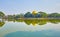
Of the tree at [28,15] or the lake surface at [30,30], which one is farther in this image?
the tree at [28,15]

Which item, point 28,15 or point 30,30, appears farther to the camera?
point 28,15

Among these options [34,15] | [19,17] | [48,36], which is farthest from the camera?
[19,17]

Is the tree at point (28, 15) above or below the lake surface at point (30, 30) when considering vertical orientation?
above

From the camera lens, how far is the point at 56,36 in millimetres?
3326

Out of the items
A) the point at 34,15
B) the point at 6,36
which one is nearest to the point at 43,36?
the point at 6,36

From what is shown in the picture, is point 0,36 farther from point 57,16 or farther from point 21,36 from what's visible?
point 57,16

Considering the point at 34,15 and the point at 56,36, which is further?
the point at 34,15

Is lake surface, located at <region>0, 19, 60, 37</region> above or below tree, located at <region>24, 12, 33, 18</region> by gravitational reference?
below

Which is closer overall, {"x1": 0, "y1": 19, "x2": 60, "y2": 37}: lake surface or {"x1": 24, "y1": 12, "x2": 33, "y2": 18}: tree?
{"x1": 0, "y1": 19, "x2": 60, "y2": 37}: lake surface

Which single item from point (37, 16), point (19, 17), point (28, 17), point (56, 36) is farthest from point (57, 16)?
point (56, 36)

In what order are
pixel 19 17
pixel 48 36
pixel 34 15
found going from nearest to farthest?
pixel 48 36
pixel 34 15
pixel 19 17

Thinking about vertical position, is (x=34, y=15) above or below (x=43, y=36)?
above

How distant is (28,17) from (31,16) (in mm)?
409

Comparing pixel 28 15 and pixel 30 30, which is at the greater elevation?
pixel 28 15
